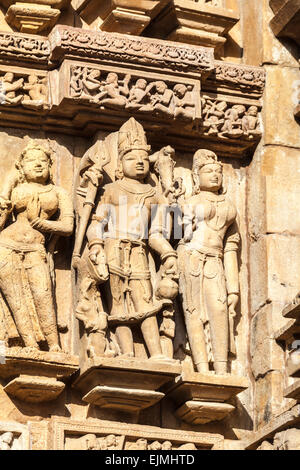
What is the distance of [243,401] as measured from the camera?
43.4 ft

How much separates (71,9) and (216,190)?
1448 mm

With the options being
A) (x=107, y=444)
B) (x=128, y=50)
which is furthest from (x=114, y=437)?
(x=128, y=50)

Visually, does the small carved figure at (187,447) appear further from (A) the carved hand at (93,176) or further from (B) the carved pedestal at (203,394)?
(A) the carved hand at (93,176)

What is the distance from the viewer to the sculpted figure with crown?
12867 mm

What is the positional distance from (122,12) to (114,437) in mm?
2657

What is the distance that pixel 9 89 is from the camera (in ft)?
43.3

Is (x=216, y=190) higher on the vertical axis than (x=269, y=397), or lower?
higher

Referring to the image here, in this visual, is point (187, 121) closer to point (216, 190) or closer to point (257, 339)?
point (216, 190)

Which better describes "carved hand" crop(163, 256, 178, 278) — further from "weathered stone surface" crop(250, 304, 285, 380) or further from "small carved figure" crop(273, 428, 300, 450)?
"small carved figure" crop(273, 428, 300, 450)
